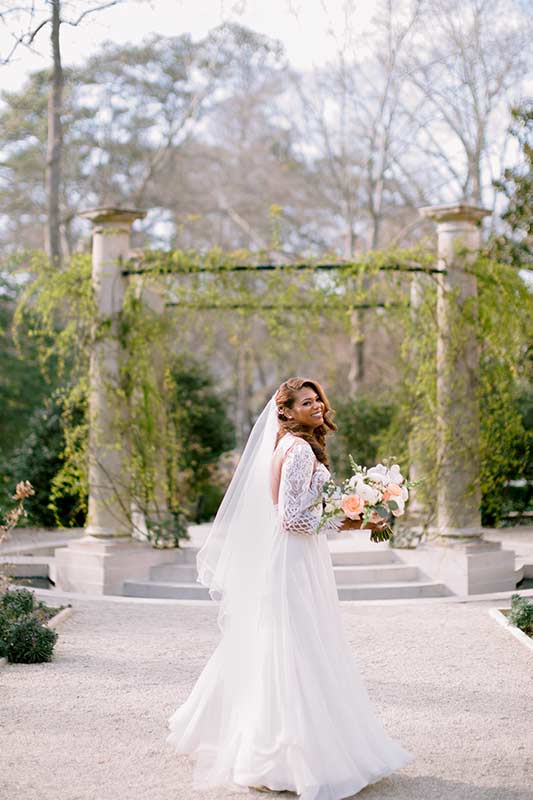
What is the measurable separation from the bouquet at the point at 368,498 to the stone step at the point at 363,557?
658 cm

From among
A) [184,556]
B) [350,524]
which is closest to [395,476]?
[350,524]

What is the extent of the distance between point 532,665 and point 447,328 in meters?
4.52

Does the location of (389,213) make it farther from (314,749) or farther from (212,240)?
(314,749)

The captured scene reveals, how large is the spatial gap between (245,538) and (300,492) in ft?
1.48

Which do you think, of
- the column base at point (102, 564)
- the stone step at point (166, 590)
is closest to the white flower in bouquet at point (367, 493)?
the stone step at point (166, 590)

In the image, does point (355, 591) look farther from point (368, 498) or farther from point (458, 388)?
point (368, 498)

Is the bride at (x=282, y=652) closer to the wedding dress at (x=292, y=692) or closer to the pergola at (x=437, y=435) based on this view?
the wedding dress at (x=292, y=692)

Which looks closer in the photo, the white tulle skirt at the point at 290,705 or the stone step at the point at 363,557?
the white tulle skirt at the point at 290,705

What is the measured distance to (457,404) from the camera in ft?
35.1

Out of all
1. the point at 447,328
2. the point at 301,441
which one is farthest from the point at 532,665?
the point at 447,328

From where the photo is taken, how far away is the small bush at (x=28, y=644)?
711cm

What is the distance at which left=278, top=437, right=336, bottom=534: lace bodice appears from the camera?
15.3ft

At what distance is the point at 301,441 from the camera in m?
4.72

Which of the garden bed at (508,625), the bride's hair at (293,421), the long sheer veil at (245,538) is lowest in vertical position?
the garden bed at (508,625)
